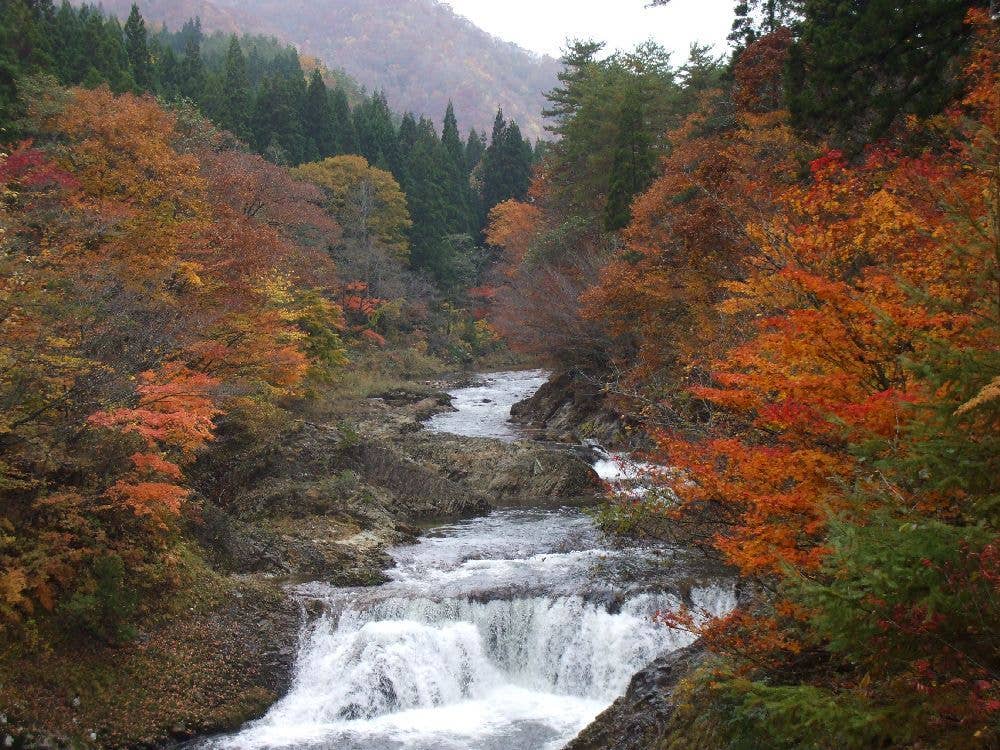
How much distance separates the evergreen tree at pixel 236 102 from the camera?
52.5 meters

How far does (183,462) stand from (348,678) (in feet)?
20.7

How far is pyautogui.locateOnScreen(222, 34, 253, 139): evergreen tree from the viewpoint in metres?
52.5

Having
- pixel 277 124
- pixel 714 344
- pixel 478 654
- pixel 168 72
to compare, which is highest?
pixel 168 72

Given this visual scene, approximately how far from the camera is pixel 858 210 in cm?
1366

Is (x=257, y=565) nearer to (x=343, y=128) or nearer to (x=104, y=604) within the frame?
(x=104, y=604)

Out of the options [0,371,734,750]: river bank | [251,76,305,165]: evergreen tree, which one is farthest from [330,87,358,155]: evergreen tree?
[0,371,734,750]: river bank

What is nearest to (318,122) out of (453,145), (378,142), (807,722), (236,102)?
(236,102)

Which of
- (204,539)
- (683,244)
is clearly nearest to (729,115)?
(683,244)

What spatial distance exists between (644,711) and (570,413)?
22893 millimetres

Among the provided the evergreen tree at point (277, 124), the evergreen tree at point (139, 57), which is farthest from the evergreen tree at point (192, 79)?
the evergreen tree at point (277, 124)

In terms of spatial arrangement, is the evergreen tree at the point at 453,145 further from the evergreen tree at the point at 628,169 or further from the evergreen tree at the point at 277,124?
the evergreen tree at the point at 628,169

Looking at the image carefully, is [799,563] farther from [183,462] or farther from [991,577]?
[183,462]

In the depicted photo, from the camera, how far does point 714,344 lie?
1883cm

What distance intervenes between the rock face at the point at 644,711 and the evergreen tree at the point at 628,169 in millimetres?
25103
